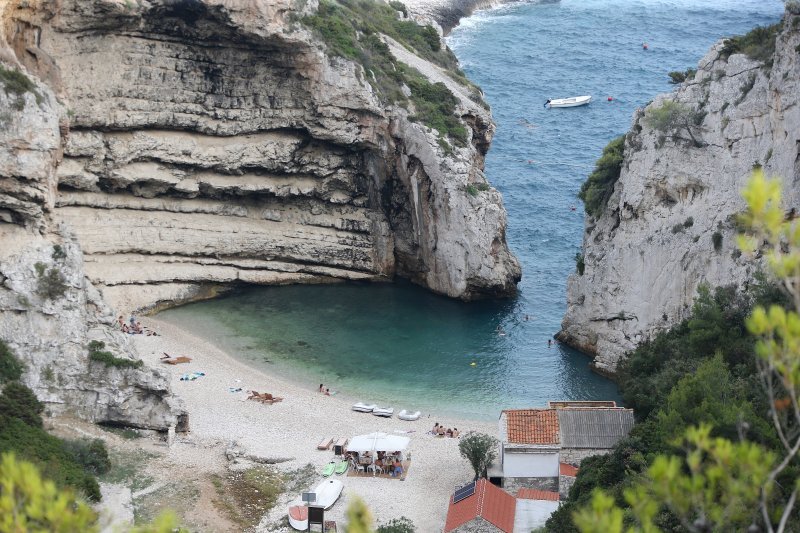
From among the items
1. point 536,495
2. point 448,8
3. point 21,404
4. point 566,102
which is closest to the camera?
point 21,404

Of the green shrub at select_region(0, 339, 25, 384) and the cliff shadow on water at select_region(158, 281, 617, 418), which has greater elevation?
the green shrub at select_region(0, 339, 25, 384)

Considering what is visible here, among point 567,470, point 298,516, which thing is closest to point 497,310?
point 567,470

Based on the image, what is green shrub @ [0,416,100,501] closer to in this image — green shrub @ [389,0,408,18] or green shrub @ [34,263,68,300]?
green shrub @ [34,263,68,300]

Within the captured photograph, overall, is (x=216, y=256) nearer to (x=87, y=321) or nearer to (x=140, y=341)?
(x=140, y=341)

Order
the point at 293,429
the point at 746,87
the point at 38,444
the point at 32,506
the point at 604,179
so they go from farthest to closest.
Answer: the point at 604,179 → the point at 746,87 → the point at 293,429 → the point at 38,444 → the point at 32,506

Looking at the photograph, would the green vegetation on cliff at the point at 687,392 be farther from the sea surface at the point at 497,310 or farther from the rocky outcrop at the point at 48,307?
the rocky outcrop at the point at 48,307

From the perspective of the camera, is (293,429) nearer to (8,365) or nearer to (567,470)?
(8,365)

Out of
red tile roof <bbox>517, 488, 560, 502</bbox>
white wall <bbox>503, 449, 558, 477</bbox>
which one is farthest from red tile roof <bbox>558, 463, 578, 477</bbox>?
red tile roof <bbox>517, 488, 560, 502</bbox>
